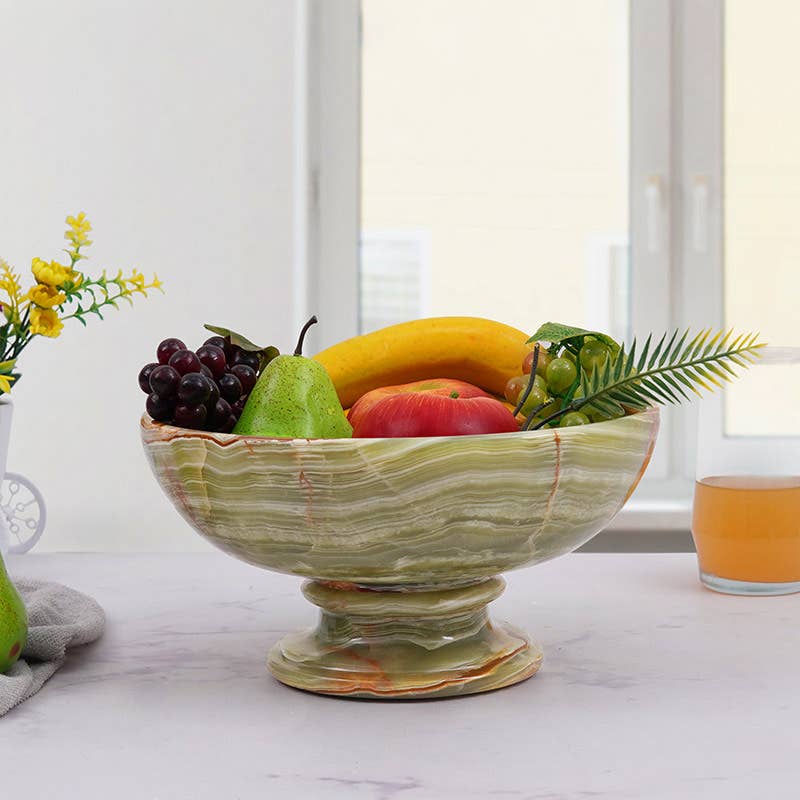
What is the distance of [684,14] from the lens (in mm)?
2053

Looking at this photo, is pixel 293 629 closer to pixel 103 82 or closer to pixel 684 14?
pixel 103 82

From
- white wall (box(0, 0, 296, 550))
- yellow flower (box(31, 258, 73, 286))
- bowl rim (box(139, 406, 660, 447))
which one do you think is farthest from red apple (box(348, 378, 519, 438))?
white wall (box(0, 0, 296, 550))

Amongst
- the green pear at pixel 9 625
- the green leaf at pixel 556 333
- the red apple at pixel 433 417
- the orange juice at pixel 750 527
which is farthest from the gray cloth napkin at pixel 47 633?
the orange juice at pixel 750 527

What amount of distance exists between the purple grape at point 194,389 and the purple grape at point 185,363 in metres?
0.02

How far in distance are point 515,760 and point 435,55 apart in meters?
1.74

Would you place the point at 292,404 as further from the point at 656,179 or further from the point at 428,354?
the point at 656,179

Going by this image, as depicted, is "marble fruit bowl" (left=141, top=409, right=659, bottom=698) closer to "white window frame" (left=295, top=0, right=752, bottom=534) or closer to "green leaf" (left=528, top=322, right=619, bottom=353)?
"green leaf" (left=528, top=322, right=619, bottom=353)

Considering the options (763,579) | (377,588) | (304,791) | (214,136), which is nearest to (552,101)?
(214,136)

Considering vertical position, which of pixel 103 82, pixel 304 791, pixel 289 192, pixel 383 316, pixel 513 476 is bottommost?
pixel 304 791

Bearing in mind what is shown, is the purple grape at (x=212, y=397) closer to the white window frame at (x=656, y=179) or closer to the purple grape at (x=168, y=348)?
the purple grape at (x=168, y=348)

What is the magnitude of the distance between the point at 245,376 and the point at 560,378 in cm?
20

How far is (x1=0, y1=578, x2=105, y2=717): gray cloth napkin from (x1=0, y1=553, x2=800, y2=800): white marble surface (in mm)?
12

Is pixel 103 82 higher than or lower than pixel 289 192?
higher

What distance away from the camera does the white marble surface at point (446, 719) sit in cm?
54
